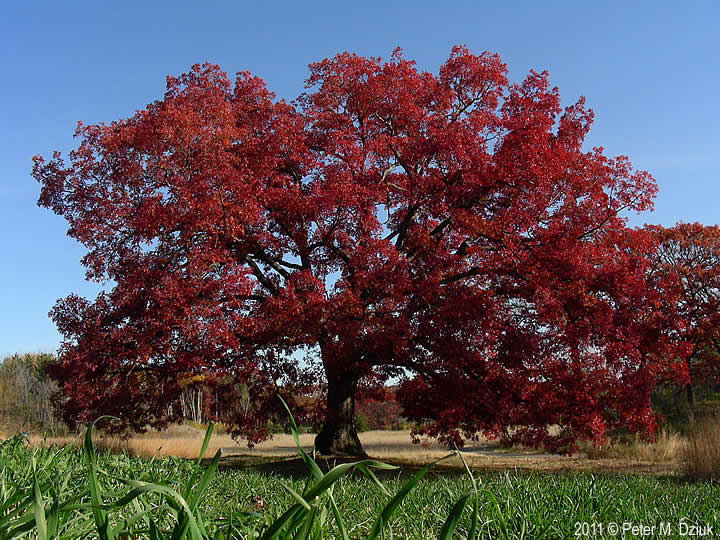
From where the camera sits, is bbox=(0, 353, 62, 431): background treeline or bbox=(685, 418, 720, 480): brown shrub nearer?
bbox=(685, 418, 720, 480): brown shrub

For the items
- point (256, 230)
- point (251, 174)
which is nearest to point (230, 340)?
point (256, 230)

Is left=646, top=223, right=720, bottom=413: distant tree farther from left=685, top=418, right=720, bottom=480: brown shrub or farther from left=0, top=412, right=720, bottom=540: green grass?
left=0, top=412, right=720, bottom=540: green grass

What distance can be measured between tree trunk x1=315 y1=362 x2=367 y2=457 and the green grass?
8974mm

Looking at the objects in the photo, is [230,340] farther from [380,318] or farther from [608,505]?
[608,505]

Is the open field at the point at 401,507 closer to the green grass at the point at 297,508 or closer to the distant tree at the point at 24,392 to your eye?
the green grass at the point at 297,508

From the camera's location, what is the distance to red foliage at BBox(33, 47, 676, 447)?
36.2 ft

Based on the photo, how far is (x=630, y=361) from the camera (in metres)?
10.9

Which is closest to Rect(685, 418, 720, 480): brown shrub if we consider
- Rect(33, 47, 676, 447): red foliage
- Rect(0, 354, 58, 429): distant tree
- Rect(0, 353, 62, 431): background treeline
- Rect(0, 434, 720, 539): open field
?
Rect(33, 47, 676, 447): red foliage

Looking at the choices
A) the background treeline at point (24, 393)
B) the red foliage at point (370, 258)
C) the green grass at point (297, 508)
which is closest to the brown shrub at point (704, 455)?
the red foliage at point (370, 258)

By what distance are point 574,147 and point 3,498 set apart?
13.4 m

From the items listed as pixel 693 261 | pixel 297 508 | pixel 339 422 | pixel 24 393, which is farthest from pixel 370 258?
pixel 24 393

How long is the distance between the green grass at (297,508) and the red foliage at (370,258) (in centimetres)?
587

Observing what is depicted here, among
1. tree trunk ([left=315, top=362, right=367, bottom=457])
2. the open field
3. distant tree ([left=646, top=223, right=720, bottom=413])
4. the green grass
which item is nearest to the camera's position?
the green grass

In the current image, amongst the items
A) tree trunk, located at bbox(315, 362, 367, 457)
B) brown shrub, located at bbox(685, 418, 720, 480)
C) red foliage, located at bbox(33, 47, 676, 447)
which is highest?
red foliage, located at bbox(33, 47, 676, 447)
